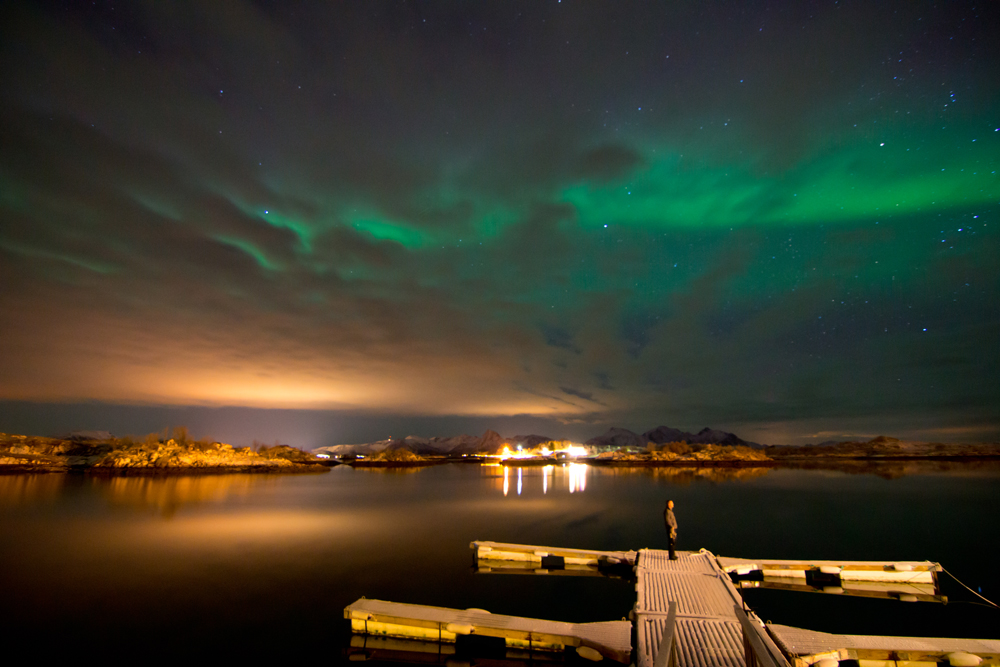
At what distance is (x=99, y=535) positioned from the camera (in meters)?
28.9

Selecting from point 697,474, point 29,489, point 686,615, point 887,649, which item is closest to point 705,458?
point 697,474

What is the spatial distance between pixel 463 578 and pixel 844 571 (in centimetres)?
1660

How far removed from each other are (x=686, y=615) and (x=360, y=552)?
64.3 feet

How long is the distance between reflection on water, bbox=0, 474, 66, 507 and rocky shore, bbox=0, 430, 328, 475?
28.8ft

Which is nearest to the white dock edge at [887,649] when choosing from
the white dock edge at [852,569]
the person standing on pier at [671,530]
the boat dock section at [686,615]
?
the boat dock section at [686,615]

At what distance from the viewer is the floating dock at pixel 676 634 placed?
9.61 m

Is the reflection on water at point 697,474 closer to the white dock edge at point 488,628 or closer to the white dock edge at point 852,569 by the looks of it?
the white dock edge at point 852,569

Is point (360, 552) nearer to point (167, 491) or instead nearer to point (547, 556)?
point (547, 556)

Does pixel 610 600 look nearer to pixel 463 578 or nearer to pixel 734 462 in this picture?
pixel 463 578

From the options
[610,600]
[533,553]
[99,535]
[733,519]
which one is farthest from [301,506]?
[733,519]

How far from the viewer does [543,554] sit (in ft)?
69.2

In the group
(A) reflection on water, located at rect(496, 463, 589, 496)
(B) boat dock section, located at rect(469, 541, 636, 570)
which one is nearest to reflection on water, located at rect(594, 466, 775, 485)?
(A) reflection on water, located at rect(496, 463, 589, 496)

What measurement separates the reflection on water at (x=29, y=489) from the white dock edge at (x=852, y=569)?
196 feet

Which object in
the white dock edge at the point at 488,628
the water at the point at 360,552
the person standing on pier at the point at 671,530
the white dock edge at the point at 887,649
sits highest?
the person standing on pier at the point at 671,530
